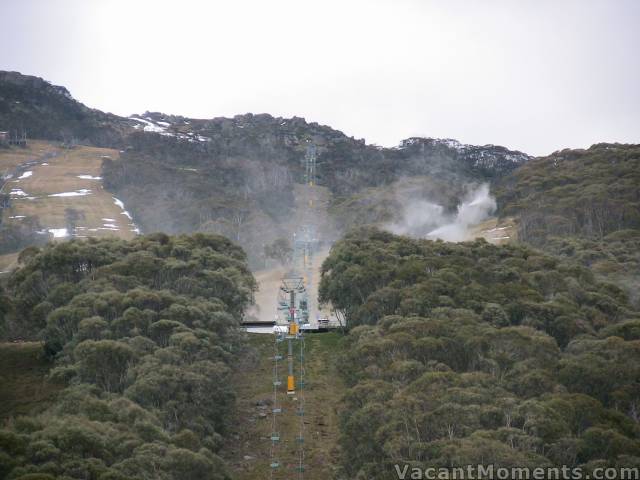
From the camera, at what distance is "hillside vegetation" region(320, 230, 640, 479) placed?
27.7 metres

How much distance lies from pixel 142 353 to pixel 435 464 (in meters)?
16.5

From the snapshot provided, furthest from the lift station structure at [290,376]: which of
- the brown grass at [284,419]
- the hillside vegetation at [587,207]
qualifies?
the hillside vegetation at [587,207]

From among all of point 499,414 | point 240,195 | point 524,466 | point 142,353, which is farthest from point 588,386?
point 240,195

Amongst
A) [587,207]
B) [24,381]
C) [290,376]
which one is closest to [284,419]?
[290,376]

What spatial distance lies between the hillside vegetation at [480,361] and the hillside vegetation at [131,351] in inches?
240

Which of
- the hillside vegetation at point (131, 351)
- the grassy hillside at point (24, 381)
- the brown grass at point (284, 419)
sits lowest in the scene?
the brown grass at point (284, 419)

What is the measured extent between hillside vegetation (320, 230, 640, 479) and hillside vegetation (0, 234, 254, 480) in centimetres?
611

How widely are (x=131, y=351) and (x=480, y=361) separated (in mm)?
15379

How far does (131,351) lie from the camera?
121 feet

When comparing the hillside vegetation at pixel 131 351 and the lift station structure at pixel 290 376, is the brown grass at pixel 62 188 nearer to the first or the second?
the lift station structure at pixel 290 376

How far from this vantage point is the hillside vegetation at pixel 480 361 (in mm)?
27719

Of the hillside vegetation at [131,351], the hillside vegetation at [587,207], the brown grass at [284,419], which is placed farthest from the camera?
the hillside vegetation at [587,207]

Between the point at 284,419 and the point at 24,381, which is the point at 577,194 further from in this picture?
the point at 24,381

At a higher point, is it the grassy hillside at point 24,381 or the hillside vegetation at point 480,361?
the hillside vegetation at point 480,361
